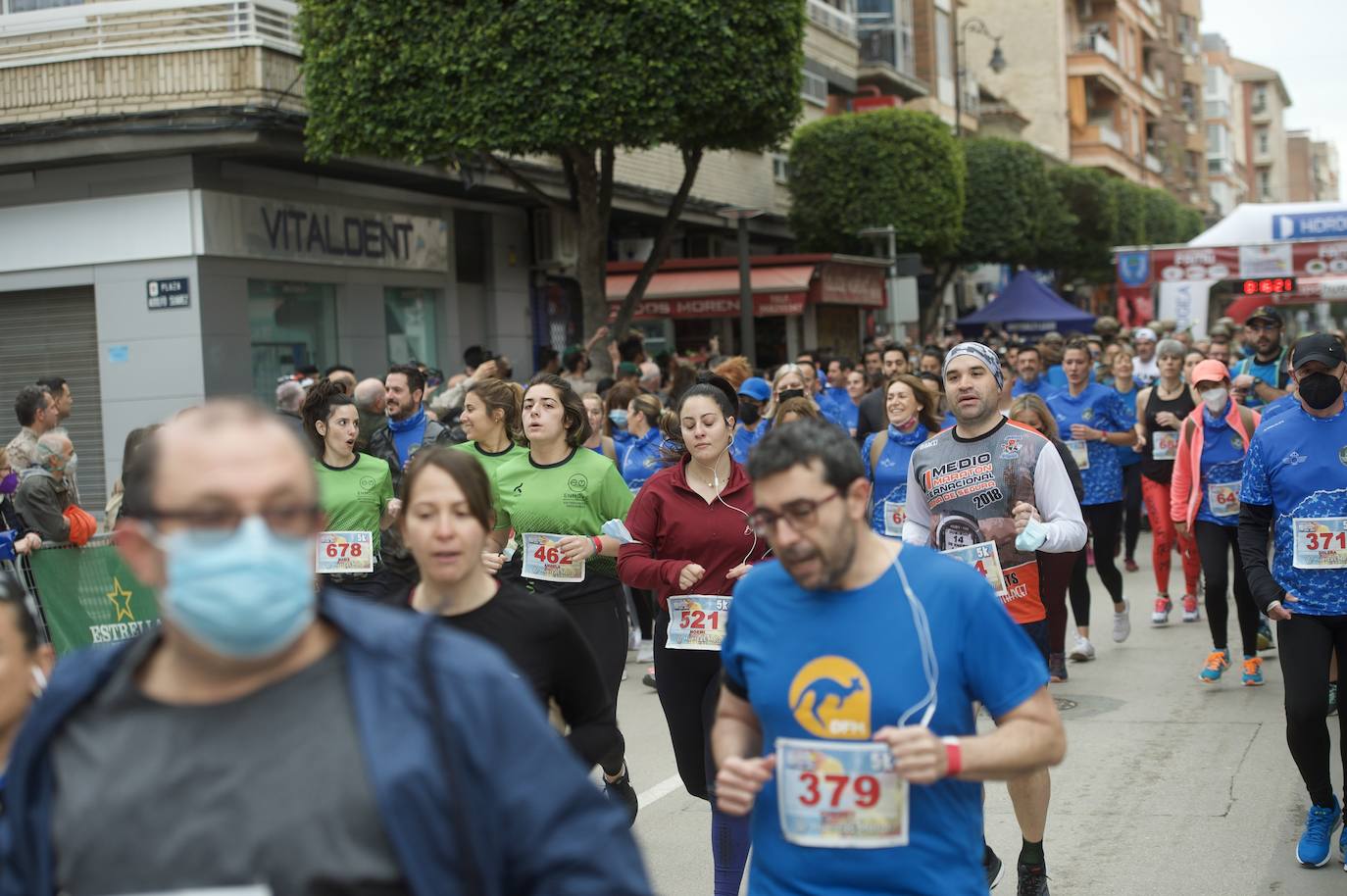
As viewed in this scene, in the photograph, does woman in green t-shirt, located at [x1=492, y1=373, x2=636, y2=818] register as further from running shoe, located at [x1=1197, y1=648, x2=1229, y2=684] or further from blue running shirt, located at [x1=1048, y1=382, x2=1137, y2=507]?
blue running shirt, located at [x1=1048, y1=382, x2=1137, y2=507]

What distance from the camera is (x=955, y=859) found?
3.32 metres

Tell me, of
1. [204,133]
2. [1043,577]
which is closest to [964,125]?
[204,133]

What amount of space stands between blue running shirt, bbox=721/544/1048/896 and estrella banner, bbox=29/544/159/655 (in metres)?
6.07

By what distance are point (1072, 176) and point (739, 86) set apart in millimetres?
30923

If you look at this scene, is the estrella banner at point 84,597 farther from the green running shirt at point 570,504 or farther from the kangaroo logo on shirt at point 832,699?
the kangaroo logo on shirt at point 832,699

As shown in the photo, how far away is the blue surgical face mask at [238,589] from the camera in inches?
79.6

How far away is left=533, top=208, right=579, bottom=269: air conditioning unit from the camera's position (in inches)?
970

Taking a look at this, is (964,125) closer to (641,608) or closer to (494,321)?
(494,321)

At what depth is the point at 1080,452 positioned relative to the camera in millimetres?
12039

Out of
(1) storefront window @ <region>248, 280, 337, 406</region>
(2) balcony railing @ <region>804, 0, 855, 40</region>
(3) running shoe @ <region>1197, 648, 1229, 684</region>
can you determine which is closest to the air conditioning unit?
(1) storefront window @ <region>248, 280, 337, 406</region>

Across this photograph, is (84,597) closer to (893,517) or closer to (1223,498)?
(893,517)

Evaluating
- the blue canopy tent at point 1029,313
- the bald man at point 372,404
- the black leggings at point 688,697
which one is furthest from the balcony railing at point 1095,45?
the black leggings at point 688,697

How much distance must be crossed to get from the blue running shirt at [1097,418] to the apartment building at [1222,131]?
87.5m

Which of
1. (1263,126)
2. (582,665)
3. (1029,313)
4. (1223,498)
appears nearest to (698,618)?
(582,665)
